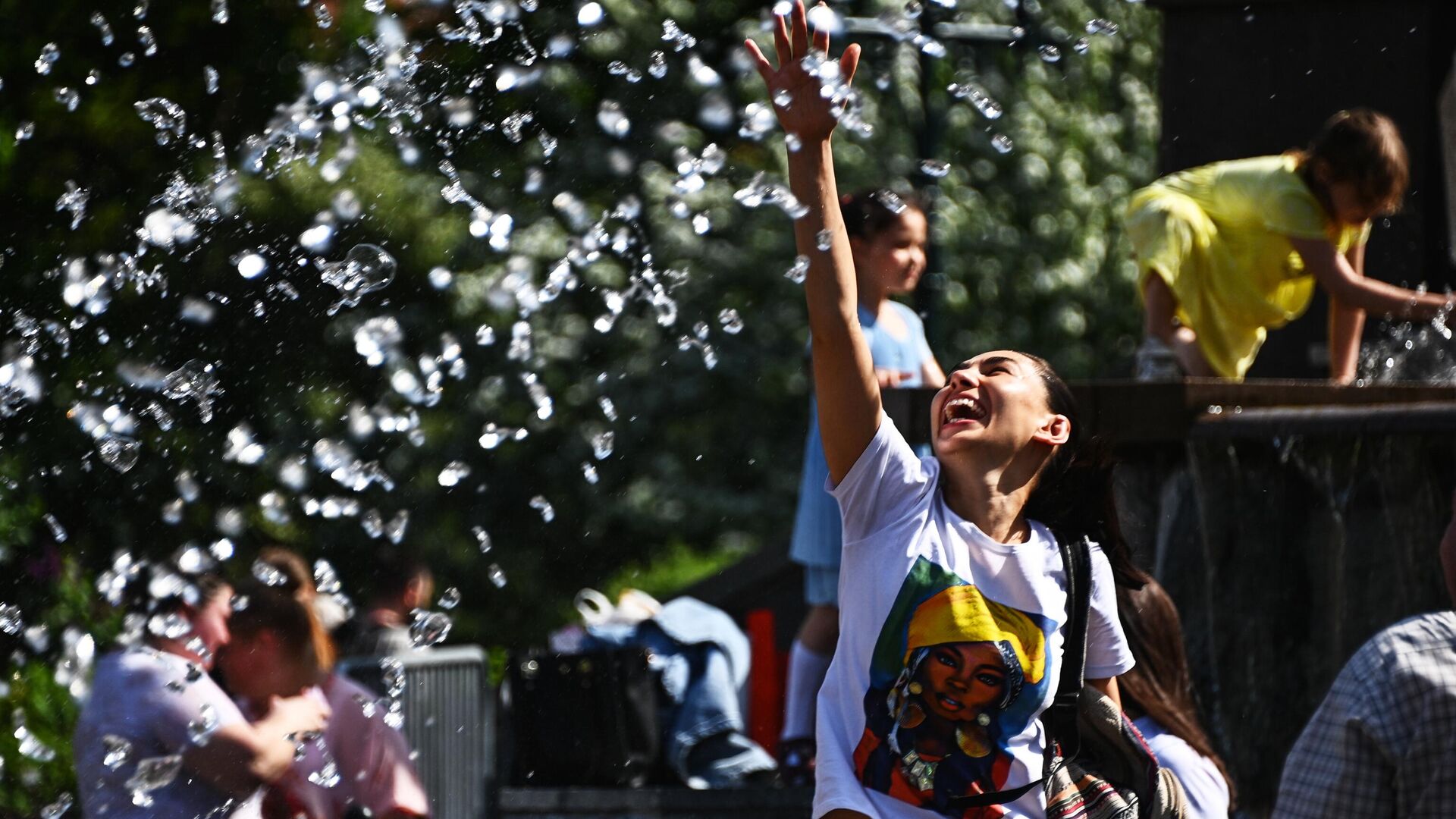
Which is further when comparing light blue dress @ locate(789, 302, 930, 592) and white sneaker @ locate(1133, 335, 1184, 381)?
white sneaker @ locate(1133, 335, 1184, 381)

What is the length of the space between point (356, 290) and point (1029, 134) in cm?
530

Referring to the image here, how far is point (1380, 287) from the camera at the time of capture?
5492 mm

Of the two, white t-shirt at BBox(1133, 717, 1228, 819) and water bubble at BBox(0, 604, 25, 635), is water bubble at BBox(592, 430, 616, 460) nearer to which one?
water bubble at BBox(0, 604, 25, 635)

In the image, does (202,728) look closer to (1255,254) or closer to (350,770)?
(350,770)

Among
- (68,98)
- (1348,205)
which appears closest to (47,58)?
(68,98)

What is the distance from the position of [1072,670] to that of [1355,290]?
3223mm

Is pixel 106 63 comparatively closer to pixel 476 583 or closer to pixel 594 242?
pixel 594 242

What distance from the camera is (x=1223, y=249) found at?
5777 millimetres

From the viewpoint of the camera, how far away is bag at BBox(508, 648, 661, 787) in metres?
5.33

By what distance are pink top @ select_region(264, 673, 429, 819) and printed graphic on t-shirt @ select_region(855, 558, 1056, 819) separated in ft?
6.02

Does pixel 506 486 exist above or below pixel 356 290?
below

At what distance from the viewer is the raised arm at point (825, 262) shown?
2.59 metres

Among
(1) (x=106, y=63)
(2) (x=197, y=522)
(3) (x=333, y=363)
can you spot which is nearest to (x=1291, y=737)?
(1) (x=106, y=63)

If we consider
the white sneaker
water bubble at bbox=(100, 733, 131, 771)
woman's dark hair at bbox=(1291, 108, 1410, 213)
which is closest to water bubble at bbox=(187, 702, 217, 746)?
water bubble at bbox=(100, 733, 131, 771)
